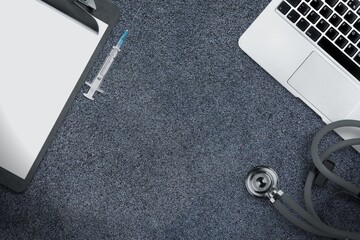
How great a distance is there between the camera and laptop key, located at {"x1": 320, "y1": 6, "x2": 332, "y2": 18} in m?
0.75

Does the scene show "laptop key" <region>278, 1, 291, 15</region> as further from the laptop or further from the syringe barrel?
the syringe barrel

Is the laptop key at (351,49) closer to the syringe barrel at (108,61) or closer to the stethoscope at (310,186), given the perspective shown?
the stethoscope at (310,186)

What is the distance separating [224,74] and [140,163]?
6.2 inches

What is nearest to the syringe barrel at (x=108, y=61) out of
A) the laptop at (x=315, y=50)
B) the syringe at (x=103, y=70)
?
the syringe at (x=103, y=70)

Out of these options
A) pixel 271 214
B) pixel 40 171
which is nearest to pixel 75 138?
pixel 40 171

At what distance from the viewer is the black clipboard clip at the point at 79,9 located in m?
0.77

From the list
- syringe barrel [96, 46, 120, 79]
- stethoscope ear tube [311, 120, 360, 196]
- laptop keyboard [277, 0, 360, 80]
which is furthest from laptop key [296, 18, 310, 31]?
syringe barrel [96, 46, 120, 79]

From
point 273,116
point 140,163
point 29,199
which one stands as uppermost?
point 273,116

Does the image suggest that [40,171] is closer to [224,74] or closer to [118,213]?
[118,213]

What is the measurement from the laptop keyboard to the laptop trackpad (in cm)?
2

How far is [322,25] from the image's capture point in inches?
29.7

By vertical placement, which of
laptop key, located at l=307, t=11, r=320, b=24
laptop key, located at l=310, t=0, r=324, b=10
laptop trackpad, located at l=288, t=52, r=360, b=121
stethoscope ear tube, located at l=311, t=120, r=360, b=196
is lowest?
stethoscope ear tube, located at l=311, t=120, r=360, b=196

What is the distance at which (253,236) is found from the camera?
0.80m

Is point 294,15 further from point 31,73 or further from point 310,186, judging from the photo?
point 31,73
